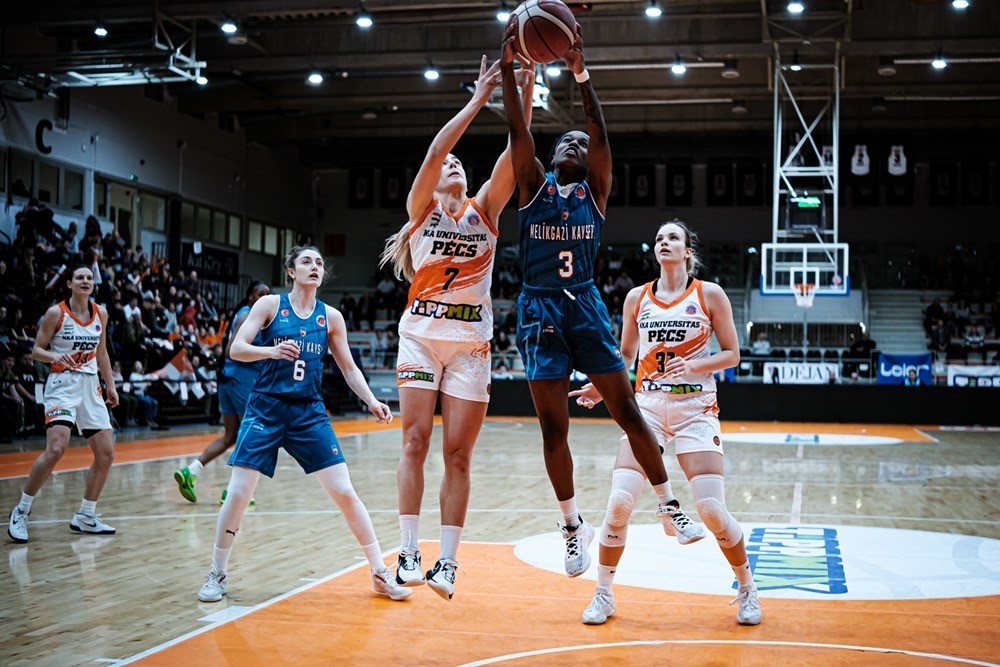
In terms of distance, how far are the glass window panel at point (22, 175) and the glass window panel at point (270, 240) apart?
11041mm

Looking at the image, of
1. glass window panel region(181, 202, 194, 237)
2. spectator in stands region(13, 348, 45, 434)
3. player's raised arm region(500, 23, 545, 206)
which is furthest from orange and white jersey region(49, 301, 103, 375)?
glass window panel region(181, 202, 194, 237)

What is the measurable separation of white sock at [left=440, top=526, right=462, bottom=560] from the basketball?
2142mm

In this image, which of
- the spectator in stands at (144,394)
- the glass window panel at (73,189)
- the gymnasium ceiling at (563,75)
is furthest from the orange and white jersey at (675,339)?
the glass window panel at (73,189)

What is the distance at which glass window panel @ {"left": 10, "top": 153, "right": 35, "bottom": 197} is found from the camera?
20922 mm

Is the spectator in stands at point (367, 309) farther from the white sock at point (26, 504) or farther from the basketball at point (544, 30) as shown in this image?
the basketball at point (544, 30)

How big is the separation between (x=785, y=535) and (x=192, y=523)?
Answer: 4.57m

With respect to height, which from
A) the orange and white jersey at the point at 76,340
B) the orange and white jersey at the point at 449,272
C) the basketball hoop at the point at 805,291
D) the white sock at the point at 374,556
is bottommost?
the white sock at the point at 374,556

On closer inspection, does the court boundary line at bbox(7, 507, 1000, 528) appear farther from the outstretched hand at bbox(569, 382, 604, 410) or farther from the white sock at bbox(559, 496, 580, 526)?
the white sock at bbox(559, 496, 580, 526)

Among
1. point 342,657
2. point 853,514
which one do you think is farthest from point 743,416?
point 342,657

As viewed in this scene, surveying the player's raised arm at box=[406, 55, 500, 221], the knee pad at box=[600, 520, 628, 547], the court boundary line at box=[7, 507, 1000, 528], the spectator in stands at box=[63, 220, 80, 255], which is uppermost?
the spectator in stands at box=[63, 220, 80, 255]

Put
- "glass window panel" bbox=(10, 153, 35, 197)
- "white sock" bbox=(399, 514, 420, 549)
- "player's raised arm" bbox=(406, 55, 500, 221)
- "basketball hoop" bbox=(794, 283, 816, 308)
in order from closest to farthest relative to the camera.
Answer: "player's raised arm" bbox=(406, 55, 500, 221), "white sock" bbox=(399, 514, 420, 549), "basketball hoop" bbox=(794, 283, 816, 308), "glass window panel" bbox=(10, 153, 35, 197)

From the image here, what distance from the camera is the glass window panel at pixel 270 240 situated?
106 ft

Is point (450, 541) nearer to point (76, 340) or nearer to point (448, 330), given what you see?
point (448, 330)

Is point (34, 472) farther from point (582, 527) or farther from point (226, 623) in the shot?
point (582, 527)
